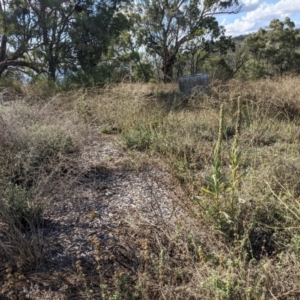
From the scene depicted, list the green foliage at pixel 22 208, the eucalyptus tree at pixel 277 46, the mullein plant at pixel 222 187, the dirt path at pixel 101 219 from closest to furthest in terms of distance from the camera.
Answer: the dirt path at pixel 101 219 → the mullein plant at pixel 222 187 → the green foliage at pixel 22 208 → the eucalyptus tree at pixel 277 46

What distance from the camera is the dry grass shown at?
5.95ft

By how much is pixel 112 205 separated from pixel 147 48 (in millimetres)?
18754

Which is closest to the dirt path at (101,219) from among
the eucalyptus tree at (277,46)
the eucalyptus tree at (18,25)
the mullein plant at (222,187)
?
the mullein plant at (222,187)

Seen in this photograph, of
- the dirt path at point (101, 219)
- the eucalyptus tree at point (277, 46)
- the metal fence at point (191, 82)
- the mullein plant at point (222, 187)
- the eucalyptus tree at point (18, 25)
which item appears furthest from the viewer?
the eucalyptus tree at point (277, 46)

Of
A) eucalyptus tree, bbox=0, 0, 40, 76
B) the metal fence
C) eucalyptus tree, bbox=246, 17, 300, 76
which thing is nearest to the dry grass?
the metal fence

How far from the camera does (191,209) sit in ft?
8.14

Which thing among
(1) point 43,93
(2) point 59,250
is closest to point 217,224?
(2) point 59,250

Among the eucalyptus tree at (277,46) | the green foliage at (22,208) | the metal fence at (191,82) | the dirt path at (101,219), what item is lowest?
the dirt path at (101,219)

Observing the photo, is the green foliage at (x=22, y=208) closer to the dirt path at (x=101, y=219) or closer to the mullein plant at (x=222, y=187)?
the dirt path at (x=101, y=219)

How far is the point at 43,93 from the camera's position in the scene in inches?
322

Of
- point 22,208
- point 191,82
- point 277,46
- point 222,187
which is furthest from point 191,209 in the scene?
point 277,46

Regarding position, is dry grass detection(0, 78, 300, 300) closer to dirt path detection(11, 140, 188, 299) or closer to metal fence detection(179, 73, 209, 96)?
dirt path detection(11, 140, 188, 299)

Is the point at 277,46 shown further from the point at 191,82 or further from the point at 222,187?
the point at 222,187

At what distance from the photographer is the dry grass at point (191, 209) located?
5.95 feet
